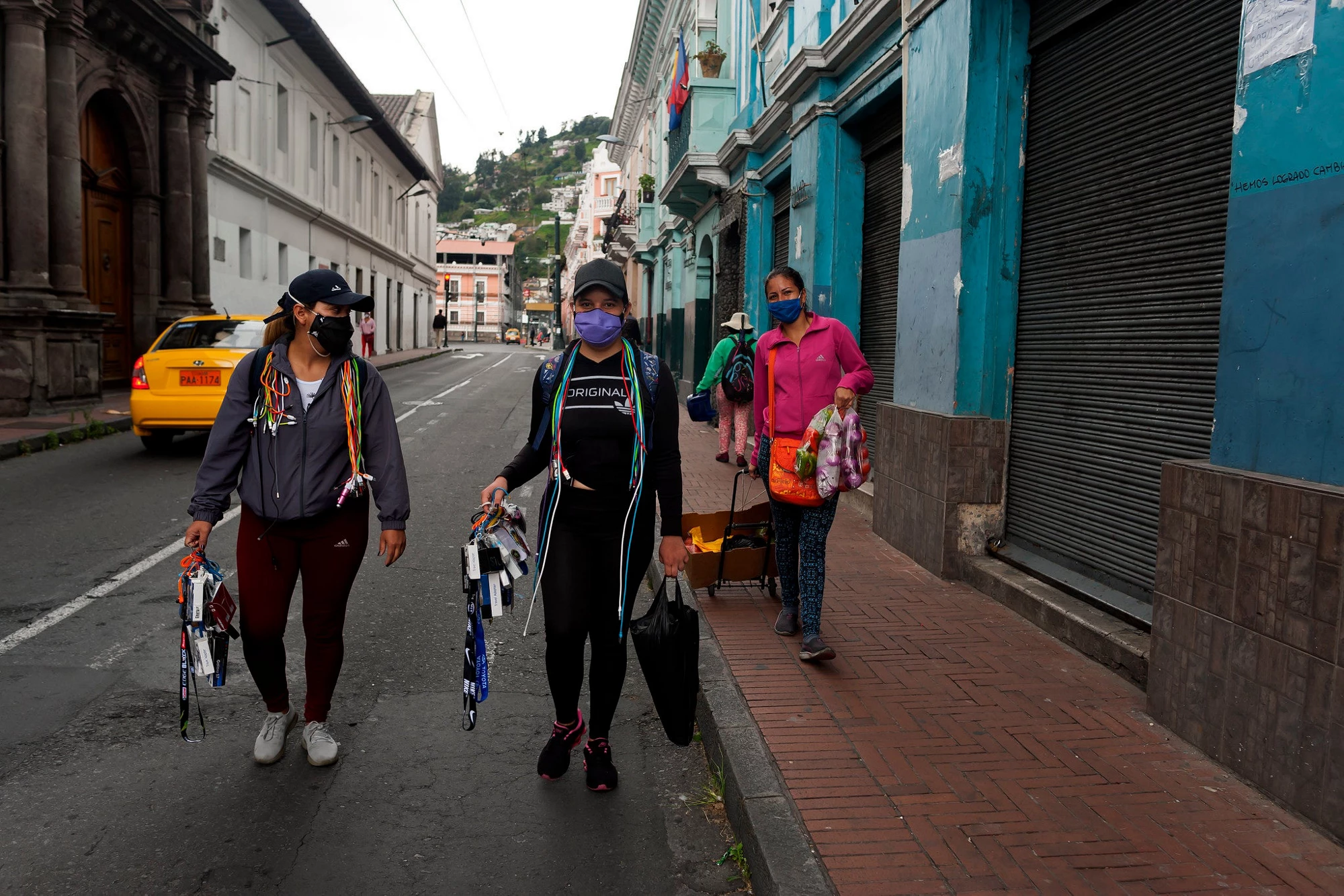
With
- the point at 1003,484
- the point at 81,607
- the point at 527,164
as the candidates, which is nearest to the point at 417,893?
the point at 81,607

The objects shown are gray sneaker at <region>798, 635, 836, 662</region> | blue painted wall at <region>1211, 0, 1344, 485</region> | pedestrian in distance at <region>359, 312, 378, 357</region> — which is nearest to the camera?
blue painted wall at <region>1211, 0, 1344, 485</region>

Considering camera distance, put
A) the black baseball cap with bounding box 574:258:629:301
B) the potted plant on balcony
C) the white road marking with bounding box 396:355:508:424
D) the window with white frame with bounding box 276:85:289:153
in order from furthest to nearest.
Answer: the window with white frame with bounding box 276:85:289:153 < the white road marking with bounding box 396:355:508:424 < the potted plant on balcony < the black baseball cap with bounding box 574:258:629:301

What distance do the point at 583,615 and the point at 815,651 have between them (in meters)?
1.62

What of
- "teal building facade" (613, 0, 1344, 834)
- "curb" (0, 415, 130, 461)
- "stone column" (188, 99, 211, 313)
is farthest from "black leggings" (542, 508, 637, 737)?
"stone column" (188, 99, 211, 313)

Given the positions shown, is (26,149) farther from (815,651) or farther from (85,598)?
(815,651)

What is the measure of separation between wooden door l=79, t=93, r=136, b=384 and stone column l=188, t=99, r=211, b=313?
149cm

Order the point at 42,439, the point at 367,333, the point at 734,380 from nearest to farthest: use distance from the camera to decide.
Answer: the point at 734,380 → the point at 42,439 → the point at 367,333

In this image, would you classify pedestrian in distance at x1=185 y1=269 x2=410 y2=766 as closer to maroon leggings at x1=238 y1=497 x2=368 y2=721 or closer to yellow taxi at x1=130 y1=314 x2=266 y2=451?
maroon leggings at x1=238 y1=497 x2=368 y2=721

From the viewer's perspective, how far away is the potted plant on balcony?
17812 millimetres

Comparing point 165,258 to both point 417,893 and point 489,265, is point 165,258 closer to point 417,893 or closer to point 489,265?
point 417,893

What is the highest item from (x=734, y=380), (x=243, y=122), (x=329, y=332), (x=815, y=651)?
(x=243, y=122)

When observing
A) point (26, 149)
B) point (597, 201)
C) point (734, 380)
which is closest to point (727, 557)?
point (734, 380)

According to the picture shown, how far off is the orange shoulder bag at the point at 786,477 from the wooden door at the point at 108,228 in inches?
655

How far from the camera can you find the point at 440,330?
60500 millimetres
